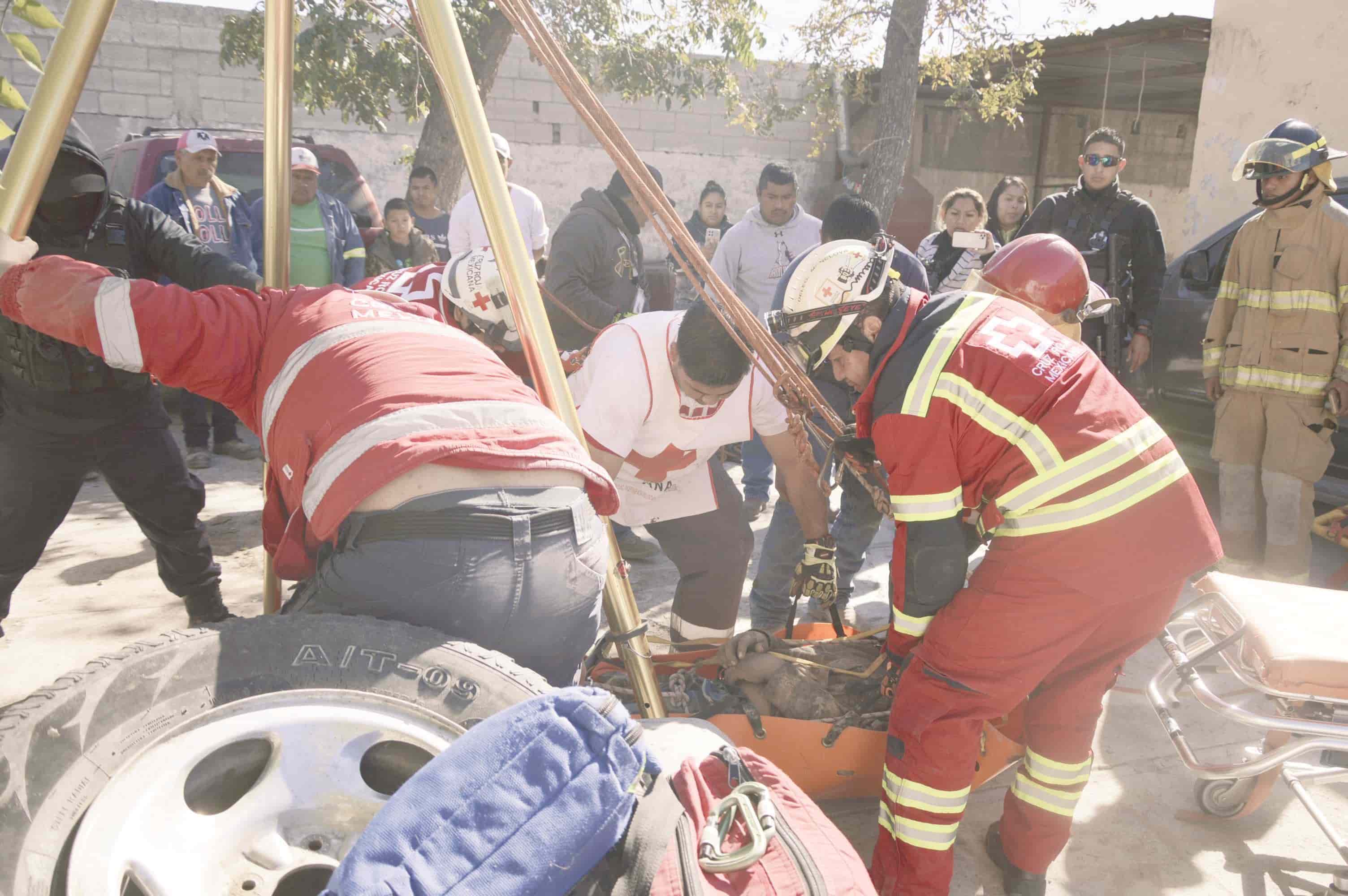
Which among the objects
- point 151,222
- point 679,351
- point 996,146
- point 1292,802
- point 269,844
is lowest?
point 1292,802

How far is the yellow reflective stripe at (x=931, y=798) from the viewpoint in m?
2.23

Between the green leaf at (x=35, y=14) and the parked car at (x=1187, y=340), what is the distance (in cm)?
545

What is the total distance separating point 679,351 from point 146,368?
1.49 m

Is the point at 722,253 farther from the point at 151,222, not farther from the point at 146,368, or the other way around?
the point at 146,368

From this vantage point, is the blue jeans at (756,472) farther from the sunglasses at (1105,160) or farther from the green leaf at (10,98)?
the green leaf at (10,98)

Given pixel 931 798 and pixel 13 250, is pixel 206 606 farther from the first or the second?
pixel 931 798

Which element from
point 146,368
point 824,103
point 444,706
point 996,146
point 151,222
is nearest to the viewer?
point 444,706

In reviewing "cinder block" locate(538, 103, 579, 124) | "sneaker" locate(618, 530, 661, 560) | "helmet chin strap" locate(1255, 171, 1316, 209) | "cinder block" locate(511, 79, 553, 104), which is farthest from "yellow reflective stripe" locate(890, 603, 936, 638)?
"cinder block" locate(511, 79, 553, 104)

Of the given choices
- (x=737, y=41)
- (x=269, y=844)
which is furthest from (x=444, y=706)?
(x=737, y=41)

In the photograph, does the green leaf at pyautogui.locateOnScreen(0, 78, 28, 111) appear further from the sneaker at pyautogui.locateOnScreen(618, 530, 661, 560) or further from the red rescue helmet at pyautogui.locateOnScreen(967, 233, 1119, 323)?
the sneaker at pyautogui.locateOnScreen(618, 530, 661, 560)

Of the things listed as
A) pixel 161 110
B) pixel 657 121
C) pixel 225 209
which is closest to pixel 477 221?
pixel 225 209

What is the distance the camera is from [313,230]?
6.14 meters

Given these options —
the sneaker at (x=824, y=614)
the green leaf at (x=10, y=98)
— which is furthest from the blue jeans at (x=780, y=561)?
the green leaf at (x=10, y=98)

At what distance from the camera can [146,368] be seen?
1.89m
